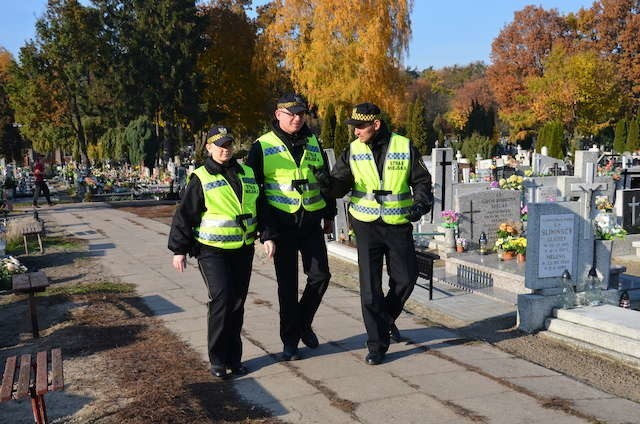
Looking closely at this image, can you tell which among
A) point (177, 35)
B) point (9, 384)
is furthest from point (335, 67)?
point (9, 384)

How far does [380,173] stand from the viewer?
16.2 ft

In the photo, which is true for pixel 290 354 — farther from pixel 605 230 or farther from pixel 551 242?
pixel 605 230

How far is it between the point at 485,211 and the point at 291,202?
22.8 ft

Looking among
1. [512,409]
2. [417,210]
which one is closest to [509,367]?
[512,409]

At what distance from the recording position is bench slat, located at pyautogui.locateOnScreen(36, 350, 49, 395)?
359 centimetres

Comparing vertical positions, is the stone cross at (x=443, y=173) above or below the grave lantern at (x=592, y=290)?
above

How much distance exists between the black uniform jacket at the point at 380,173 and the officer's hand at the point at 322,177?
0.04 meters

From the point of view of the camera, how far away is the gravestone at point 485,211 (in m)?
10.8

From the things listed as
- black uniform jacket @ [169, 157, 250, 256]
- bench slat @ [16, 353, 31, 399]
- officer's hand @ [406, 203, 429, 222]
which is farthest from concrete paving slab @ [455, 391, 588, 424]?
bench slat @ [16, 353, 31, 399]

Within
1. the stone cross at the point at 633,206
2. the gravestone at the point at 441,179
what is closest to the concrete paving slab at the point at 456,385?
the gravestone at the point at 441,179

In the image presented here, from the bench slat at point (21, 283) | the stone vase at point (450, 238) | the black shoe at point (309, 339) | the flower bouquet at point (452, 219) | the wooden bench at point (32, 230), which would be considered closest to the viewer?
the black shoe at point (309, 339)

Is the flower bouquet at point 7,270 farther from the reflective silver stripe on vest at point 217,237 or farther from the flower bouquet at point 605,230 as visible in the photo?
the flower bouquet at point 605,230

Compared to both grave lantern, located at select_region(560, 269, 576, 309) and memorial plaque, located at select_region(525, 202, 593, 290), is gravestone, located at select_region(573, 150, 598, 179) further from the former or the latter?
grave lantern, located at select_region(560, 269, 576, 309)

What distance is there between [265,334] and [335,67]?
27615mm
